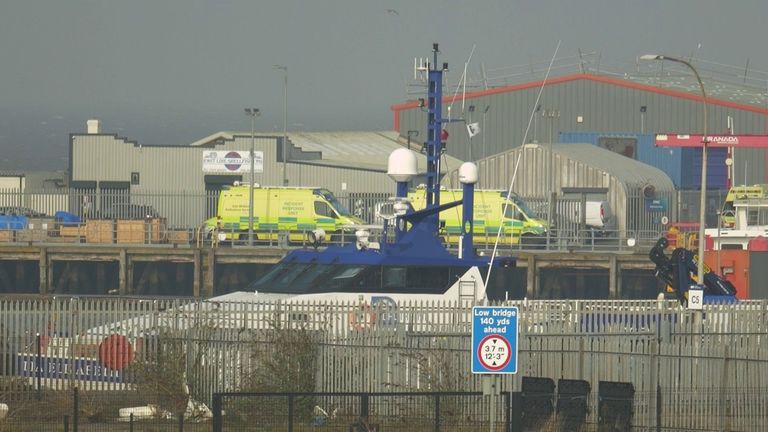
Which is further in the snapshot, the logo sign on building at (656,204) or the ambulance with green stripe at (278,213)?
the logo sign on building at (656,204)

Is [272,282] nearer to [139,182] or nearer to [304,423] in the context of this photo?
[304,423]

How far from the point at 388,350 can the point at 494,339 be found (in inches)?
240

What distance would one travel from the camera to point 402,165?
28344mm

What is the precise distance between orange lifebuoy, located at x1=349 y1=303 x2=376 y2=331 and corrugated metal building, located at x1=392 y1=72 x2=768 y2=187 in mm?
51700

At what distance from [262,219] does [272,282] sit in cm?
3083

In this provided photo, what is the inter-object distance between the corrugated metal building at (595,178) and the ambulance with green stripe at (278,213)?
9.42 metres

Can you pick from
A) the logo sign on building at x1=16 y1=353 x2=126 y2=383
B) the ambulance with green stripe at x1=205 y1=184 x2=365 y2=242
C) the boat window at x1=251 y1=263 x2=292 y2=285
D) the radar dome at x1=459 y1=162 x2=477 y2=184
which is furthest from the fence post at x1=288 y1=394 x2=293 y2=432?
the ambulance with green stripe at x1=205 y1=184 x2=365 y2=242

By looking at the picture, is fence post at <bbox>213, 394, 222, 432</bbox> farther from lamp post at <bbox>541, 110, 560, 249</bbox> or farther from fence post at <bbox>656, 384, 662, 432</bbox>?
lamp post at <bbox>541, 110, 560, 249</bbox>

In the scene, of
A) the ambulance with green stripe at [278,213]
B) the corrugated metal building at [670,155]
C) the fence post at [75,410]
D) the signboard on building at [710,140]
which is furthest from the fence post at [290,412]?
the corrugated metal building at [670,155]

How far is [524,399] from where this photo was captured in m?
19.6

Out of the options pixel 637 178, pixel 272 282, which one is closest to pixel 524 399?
pixel 272 282

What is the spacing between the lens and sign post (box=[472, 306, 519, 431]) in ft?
57.1

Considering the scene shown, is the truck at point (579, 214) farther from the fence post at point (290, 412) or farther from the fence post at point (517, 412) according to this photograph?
the fence post at point (517, 412)

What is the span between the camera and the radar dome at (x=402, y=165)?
2827 centimetres
